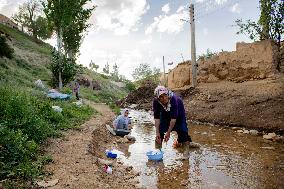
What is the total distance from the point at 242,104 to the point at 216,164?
6924 millimetres

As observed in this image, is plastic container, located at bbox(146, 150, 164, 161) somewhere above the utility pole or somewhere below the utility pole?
below

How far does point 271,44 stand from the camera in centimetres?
1619

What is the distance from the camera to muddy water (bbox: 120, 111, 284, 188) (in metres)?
5.99

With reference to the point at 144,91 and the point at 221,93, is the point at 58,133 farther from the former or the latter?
the point at 144,91

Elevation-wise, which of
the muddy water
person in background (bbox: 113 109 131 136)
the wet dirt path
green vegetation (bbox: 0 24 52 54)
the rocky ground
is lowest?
the muddy water

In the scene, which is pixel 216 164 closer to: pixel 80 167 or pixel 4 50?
pixel 80 167

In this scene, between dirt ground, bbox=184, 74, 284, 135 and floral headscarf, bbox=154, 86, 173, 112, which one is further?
dirt ground, bbox=184, 74, 284, 135

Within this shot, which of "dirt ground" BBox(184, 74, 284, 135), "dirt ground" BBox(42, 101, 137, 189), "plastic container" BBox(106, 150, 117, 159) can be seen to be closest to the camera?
"dirt ground" BBox(42, 101, 137, 189)

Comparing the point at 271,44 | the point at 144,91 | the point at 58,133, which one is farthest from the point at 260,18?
the point at 144,91

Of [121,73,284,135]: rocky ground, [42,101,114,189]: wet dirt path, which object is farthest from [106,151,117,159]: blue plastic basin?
[121,73,284,135]: rocky ground

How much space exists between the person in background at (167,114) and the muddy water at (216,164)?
25.8 inches

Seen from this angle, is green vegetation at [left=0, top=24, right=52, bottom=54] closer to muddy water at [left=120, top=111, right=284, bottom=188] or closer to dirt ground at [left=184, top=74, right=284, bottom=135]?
dirt ground at [left=184, top=74, right=284, bottom=135]

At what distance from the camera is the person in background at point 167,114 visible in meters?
6.89

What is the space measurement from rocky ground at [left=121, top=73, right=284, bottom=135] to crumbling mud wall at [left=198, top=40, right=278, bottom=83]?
68 centimetres
